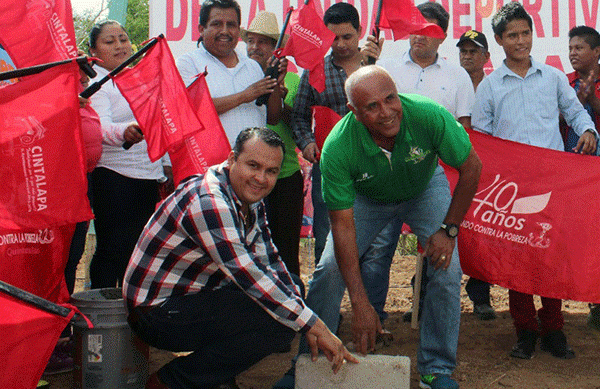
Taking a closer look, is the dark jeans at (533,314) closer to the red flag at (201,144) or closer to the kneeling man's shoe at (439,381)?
the kneeling man's shoe at (439,381)

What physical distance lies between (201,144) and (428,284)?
194 centimetres

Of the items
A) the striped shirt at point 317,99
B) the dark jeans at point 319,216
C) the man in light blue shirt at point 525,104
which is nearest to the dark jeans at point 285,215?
the dark jeans at point 319,216

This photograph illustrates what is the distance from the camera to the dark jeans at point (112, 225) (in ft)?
15.9

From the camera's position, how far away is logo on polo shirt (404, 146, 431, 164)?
398 centimetres

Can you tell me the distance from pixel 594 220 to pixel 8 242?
3765 millimetres

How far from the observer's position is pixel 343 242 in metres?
3.87

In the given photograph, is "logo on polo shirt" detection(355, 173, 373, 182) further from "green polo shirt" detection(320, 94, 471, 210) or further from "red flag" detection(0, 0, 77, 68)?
"red flag" detection(0, 0, 77, 68)

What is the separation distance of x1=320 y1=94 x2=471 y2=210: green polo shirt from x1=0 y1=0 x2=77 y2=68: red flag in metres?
1.93

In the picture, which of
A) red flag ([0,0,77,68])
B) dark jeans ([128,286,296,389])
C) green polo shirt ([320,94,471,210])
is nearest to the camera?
dark jeans ([128,286,296,389])

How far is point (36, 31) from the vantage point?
470 cm

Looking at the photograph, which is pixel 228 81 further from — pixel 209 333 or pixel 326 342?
pixel 326 342

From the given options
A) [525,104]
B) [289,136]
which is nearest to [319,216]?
[289,136]

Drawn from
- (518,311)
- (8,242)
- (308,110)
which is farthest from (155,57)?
(518,311)

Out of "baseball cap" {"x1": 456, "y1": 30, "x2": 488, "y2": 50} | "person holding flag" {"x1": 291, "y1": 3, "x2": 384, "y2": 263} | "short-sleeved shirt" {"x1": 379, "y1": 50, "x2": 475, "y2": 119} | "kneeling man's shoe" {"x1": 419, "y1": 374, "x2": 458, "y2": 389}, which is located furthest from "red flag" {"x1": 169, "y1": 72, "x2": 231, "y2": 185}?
"baseball cap" {"x1": 456, "y1": 30, "x2": 488, "y2": 50}
